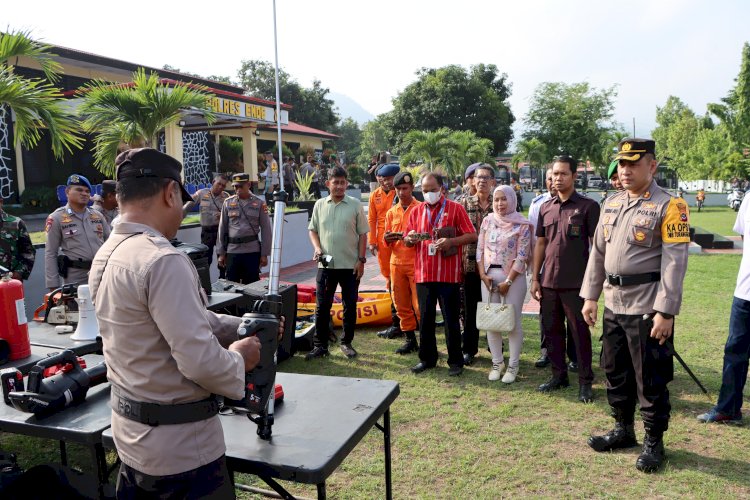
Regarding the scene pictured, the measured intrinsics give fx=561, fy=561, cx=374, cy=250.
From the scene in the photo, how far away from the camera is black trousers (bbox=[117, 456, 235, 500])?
1860 millimetres

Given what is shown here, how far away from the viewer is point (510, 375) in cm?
515

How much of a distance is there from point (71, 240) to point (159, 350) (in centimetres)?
411

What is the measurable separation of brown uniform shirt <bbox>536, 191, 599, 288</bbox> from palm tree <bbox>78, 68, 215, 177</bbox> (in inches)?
286

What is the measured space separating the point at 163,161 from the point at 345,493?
238cm

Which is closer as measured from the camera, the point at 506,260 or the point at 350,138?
the point at 506,260

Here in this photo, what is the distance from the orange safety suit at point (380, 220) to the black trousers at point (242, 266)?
150cm

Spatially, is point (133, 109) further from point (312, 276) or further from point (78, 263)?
point (78, 263)

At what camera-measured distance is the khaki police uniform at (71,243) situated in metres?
5.24

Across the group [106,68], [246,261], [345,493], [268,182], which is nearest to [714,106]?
[268,182]

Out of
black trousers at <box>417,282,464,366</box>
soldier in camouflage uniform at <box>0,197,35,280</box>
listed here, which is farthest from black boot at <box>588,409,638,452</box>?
soldier in camouflage uniform at <box>0,197,35,280</box>

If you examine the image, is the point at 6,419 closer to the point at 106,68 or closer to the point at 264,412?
the point at 264,412

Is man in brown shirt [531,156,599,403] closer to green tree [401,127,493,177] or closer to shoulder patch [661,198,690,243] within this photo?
shoulder patch [661,198,690,243]

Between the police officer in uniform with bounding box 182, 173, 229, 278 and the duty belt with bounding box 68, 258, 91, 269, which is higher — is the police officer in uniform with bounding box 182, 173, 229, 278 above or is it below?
above

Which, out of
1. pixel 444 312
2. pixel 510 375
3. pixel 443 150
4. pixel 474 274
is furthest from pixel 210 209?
pixel 443 150
